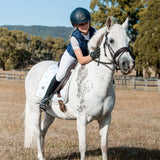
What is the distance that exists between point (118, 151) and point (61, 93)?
2.40m

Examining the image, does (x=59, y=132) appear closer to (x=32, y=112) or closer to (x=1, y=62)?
(x=32, y=112)

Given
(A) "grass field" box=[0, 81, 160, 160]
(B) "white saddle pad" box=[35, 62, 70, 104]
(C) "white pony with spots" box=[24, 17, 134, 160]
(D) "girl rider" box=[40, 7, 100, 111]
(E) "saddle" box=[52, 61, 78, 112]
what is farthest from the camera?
(A) "grass field" box=[0, 81, 160, 160]

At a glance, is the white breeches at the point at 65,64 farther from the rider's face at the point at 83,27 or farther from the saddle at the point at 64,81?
the rider's face at the point at 83,27

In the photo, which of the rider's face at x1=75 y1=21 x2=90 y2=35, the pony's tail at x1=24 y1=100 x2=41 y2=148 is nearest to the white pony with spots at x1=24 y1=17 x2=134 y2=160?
the rider's face at x1=75 y1=21 x2=90 y2=35

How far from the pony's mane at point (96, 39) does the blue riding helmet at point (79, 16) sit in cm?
37

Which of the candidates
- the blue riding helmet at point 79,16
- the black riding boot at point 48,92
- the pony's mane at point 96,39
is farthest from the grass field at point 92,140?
the blue riding helmet at point 79,16

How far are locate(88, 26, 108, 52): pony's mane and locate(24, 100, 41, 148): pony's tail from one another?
2.28 meters

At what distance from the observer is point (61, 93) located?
4.95 meters

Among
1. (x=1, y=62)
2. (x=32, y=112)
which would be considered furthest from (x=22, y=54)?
(x=32, y=112)

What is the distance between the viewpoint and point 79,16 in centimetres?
453

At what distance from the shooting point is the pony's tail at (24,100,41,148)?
19.5 ft

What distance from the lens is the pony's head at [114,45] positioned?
12.7 feet

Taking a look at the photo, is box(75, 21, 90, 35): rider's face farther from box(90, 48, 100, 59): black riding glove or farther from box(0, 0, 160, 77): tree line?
box(0, 0, 160, 77): tree line

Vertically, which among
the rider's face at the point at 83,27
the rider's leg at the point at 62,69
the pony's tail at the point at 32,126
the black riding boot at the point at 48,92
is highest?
the rider's face at the point at 83,27
